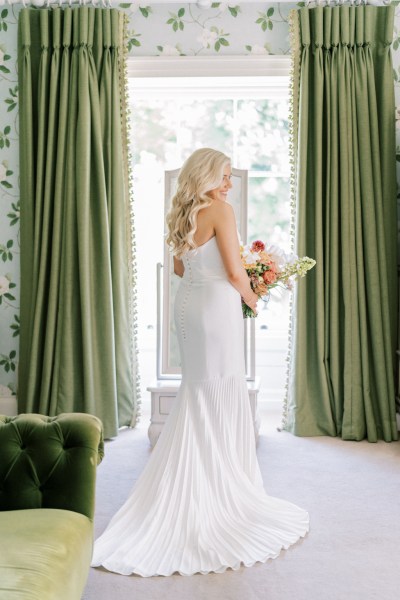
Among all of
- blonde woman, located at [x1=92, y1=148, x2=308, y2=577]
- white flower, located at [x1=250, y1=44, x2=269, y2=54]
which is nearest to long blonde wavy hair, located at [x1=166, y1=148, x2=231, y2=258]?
blonde woman, located at [x1=92, y1=148, x2=308, y2=577]

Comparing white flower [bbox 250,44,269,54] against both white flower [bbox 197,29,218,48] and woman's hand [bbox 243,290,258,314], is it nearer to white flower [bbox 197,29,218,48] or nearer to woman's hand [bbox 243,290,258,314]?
white flower [bbox 197,29,218,48]

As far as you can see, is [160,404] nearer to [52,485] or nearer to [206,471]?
[206,471]

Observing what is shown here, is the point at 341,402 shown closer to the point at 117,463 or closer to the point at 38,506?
the point at 117,463

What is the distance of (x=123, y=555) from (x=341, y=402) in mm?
2339

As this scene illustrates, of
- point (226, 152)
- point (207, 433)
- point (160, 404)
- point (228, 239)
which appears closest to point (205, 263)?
point (228, 239)

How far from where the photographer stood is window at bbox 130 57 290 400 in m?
5.77

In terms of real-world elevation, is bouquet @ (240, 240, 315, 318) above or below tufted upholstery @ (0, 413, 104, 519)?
above

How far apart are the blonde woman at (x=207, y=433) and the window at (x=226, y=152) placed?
2.39m

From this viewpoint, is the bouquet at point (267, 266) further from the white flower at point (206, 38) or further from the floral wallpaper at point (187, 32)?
the white flower at point (206, 38)

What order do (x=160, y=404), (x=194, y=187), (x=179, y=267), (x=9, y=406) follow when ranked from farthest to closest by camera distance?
(x=9, y=406)
(x=160, y=404)
(x=179, y=267)
(x=194, y=187)

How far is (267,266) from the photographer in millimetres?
3492

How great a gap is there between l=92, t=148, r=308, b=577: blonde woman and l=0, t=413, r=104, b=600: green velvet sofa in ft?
2.15

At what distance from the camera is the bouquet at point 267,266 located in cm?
349

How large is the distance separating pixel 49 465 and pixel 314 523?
145 cm
